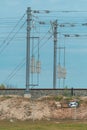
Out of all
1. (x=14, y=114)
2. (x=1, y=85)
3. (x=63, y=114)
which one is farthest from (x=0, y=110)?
(x=1, y=85)

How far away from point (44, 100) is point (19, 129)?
16.1 metres

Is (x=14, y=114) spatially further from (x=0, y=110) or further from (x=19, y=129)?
(x=19, y=129)

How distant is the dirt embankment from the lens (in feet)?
171

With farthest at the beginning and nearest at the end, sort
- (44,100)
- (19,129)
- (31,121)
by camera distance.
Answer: (44,100)
(31,121)
(19,129)

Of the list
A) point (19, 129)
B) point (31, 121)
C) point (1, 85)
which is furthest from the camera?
point (1, 85)

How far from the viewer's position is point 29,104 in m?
53.3

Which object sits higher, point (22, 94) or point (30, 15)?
point (30, 15)

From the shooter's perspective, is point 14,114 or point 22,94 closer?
point 14,114

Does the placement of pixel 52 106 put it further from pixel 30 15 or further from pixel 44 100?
pixel 30 15

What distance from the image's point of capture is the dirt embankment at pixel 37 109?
5225 centimetres

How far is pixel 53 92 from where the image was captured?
56844 mm

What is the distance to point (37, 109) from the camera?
53000 millimetres

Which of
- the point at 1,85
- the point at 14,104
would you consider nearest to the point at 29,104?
the point at 14,104

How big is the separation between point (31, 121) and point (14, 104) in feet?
11.8
